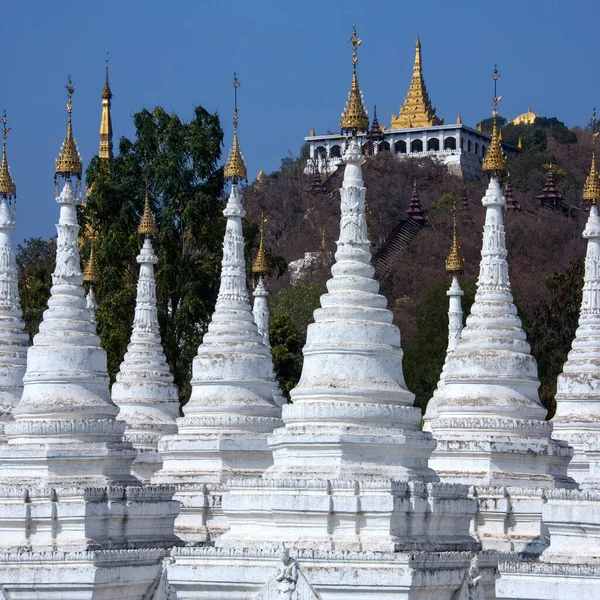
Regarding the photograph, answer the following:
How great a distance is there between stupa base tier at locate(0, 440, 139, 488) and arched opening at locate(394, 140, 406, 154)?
100079 mm

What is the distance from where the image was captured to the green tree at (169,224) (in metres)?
51.7

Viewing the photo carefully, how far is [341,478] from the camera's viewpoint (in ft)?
85.0

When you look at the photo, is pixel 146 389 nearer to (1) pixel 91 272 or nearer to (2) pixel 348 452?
(1) pixel 91 272

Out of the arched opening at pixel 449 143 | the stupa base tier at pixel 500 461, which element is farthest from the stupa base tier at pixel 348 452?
the arched opening at pixel 449 143

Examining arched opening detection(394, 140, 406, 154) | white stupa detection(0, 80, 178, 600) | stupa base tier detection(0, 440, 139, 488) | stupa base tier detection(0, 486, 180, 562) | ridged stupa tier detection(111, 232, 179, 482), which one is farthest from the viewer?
arched opening detection(394, 140, 406, 154)

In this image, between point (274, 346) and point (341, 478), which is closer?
point (341, 478)

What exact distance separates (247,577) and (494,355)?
9.04m

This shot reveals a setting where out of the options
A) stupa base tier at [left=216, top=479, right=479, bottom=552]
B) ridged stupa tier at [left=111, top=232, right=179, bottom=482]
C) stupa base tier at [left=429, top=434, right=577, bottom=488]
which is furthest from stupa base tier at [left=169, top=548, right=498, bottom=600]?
ridged stupa tier at [left=111, top=232, right=179, bottom=482]

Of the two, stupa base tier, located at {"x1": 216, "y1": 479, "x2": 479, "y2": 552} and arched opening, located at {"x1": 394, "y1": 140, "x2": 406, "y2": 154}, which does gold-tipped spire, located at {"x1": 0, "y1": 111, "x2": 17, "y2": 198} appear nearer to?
stupa base tier, located at {"x1": 216, "y1": 479, "x2": 479, "y2": 552}

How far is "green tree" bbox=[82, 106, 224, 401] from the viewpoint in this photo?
170 ft

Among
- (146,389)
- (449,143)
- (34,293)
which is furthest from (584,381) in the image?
(449,143)

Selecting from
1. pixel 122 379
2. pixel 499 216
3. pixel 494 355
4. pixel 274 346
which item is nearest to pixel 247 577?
pixel 494 355

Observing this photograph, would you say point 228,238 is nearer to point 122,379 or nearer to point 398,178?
point 122,379

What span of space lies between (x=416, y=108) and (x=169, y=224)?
77.6 meters
